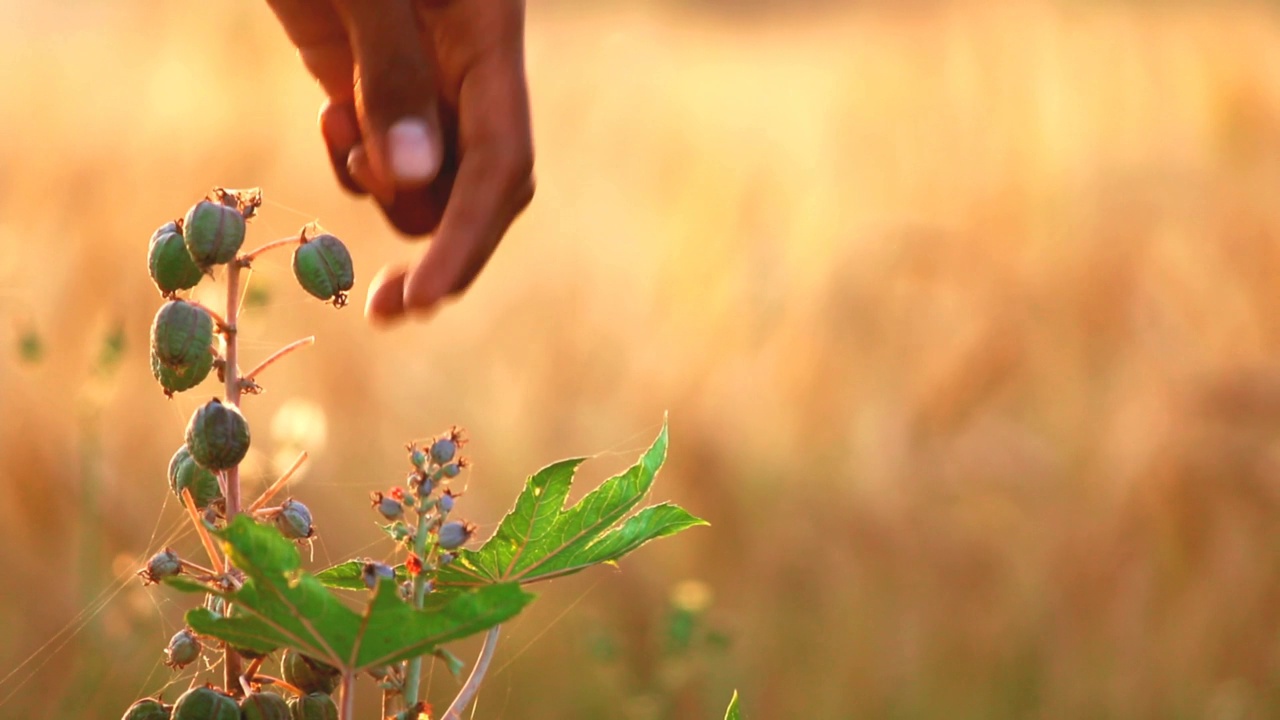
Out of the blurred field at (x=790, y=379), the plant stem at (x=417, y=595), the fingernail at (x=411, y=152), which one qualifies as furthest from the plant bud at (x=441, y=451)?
the blurred field at (x=790, y=379)

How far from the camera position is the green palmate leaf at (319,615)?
307mm

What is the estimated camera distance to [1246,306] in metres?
2.43

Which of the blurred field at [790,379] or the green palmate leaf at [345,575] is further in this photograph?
the blurred field at [790,379]

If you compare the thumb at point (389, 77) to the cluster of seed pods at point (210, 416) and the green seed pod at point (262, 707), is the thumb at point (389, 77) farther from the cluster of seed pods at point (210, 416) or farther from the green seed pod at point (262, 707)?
the green seed pod at point (262, 707)

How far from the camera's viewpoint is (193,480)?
399 mm

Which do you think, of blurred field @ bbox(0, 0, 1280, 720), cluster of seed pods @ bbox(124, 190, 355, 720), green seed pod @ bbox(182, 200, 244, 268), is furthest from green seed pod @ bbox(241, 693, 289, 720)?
blurred field @ bbox(0, 0, 1280, 720)

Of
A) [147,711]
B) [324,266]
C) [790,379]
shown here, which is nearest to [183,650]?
[147,711]

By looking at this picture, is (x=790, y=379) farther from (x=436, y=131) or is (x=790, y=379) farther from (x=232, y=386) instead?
(x=232, y=386)

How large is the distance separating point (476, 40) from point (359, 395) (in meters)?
1.73

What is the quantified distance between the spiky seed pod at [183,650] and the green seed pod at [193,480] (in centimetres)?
4

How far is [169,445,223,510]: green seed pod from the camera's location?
0.40 m

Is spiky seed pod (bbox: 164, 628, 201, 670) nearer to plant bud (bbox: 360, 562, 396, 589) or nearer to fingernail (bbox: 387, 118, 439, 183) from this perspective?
plant bud (bbox: 360, 562, 396, 589)

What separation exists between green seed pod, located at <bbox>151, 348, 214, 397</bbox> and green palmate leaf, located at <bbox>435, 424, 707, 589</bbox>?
0.32ft

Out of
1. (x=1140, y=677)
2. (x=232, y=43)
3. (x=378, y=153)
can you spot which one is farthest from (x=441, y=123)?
(x=232, y=43)
